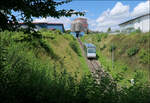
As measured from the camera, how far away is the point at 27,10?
3.91m

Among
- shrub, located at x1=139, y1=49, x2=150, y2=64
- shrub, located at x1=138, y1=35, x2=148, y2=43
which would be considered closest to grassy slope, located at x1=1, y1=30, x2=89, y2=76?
shrub, located at x1=139, y1=49, x2=150, y2=64

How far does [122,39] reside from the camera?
142 feet

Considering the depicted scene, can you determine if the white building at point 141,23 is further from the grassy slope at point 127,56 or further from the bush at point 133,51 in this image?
the bush at point 133,51

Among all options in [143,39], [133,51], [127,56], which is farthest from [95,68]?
[143,39]

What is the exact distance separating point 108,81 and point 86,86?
2.08 feet

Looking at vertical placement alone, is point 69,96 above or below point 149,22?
below

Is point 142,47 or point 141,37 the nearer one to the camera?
point 142,47

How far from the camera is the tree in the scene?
13.1 feet

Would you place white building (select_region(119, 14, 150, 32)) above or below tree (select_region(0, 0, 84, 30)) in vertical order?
above

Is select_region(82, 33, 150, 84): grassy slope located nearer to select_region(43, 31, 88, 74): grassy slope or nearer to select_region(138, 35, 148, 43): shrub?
select_region(138, 35, 148, 43): shrub

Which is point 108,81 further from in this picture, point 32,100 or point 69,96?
point 32,100

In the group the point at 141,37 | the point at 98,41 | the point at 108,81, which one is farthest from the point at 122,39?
the point at 108,81

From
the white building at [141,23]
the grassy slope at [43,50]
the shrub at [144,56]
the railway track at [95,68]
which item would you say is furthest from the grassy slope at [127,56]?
the grassy slope at [43,50]

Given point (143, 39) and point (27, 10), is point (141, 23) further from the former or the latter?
point (27, 10)
